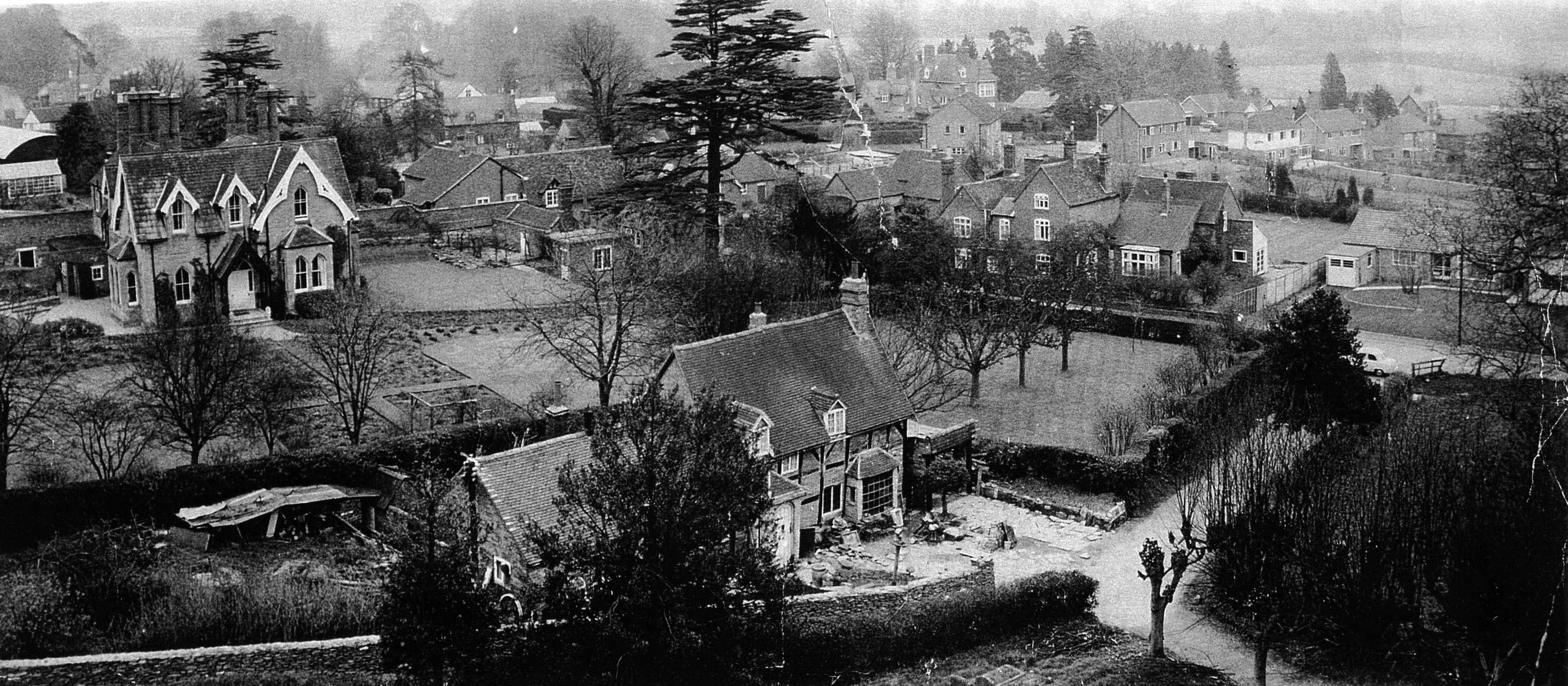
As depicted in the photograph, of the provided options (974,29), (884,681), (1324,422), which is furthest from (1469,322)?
(974,29)

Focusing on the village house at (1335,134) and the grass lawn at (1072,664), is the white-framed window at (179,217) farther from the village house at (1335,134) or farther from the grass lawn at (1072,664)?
the village house at (1335,134)

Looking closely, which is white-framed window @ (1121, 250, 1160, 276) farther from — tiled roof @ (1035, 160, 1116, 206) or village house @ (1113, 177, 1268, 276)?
tiled roof @ (1035, 160, 1116, 206)

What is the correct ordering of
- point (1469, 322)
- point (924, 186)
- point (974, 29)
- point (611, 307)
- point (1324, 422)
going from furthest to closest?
point (974, 29) < point (924, 186) < point (1469, 322) < point (611, 307) < point (1324, 422)

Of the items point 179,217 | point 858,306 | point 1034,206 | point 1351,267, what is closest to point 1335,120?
point 1351,267

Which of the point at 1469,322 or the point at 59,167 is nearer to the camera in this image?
the point at 1469,322

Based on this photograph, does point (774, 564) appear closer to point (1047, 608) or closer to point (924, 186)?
point (1047, 608)

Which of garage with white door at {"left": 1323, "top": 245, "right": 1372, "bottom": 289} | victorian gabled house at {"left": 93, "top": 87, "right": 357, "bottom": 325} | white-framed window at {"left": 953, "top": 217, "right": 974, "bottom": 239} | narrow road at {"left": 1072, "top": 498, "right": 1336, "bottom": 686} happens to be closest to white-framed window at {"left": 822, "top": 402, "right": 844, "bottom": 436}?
narrow road at {"left": 1072, "top": 498, "right": 1336, "bottom": 686}
